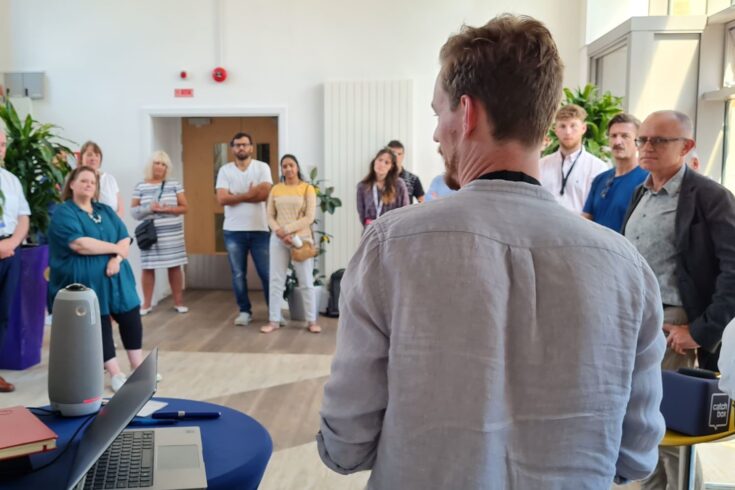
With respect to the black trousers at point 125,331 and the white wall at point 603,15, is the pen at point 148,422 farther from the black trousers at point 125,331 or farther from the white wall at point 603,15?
the white wall at point 603,15

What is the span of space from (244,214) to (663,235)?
4191mm

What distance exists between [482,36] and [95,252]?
3.39 meters

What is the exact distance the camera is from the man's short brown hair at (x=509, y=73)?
39.1 inches

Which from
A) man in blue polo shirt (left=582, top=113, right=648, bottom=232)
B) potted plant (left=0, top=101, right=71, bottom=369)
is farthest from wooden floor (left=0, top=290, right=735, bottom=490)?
man in blue polo shirt (left=582, top=113, right=648, bottom=232)

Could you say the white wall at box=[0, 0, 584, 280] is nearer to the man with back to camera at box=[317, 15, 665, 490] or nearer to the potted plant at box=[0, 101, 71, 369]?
the potted plant at box=[0, 101, 71, 369]

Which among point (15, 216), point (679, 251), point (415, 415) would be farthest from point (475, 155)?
point (15, 216)

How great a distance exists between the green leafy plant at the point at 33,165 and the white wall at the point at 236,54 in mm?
2141

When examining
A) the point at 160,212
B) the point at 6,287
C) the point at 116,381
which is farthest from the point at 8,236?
the point at 160,212

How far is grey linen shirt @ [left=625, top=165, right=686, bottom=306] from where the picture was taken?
2648 millimetres

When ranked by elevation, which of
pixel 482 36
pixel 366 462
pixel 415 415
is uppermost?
pixel 482 36

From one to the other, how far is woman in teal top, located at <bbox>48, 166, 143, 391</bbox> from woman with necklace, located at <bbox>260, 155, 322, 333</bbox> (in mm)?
1848

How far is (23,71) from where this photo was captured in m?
7.07

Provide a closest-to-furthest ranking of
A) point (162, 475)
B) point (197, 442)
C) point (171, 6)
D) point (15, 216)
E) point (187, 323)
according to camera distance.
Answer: point (162, 475), point (197, 442), point (15, 216), point (187, 323), point (171, 6)

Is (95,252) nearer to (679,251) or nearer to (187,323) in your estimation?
(187,323)
